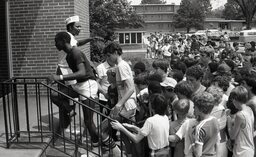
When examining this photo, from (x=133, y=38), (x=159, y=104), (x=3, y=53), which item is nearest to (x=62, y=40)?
(x=159, y=104)

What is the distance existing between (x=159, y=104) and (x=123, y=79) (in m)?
0.84

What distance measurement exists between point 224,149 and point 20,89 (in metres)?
6.40

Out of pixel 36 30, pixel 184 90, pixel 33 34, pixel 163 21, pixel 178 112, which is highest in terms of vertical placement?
pixel 163 21

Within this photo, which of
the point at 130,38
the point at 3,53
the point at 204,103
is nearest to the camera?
the point at 204,103

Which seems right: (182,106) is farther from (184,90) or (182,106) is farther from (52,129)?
(52,129)

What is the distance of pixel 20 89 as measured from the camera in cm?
942

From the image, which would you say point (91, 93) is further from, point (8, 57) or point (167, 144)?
point (8, 57)

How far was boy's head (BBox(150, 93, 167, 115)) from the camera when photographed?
4207mm

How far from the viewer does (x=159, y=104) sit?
4234mm

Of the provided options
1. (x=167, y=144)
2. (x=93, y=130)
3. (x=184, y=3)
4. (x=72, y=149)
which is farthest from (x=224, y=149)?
(x=184, y=3)

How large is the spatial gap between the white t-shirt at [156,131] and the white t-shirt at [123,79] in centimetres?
84

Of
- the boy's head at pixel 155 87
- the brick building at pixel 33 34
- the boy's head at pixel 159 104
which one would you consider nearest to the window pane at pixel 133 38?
the brick building at pixel 33 34

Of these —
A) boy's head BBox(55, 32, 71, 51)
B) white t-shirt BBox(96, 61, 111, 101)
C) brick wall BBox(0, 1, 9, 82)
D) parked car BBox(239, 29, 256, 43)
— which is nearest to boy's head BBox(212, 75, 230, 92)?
white t-shirt BBox(96, 61, 111, 101)

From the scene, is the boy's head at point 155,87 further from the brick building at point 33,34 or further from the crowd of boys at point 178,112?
the brick building at point 33,34
